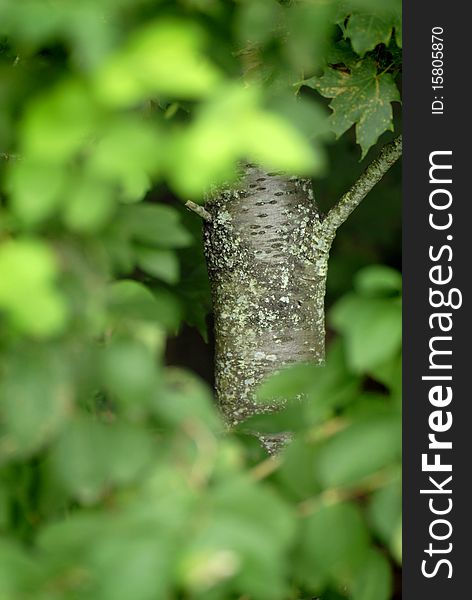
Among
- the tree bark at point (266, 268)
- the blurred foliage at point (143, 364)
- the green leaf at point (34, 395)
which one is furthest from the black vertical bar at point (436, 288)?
the tree bark at point (266, 268)

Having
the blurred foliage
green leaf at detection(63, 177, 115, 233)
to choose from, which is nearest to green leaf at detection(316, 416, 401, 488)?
the blurred foliage

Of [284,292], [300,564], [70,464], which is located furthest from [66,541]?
[284,292]

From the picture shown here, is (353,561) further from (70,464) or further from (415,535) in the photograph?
(70,464)

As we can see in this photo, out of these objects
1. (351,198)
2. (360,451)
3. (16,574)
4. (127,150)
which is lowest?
(16,574)

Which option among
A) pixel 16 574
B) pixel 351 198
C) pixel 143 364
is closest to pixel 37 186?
pixel 143 364

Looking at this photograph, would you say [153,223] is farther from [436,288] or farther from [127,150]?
[436,288]

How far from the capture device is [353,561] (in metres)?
0.60

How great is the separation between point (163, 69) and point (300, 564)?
385 millimetres

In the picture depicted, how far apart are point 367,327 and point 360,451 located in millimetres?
91

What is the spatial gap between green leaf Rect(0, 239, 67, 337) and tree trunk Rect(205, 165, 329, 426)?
81 centimetres

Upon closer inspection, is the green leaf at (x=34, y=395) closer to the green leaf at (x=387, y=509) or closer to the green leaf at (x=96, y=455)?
the green leaf at (x=96, y=455)

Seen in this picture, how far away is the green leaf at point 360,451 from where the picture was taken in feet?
1.86

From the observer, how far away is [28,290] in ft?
1.50

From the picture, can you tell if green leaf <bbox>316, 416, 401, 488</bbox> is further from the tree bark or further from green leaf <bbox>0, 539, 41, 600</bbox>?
the tree bark
